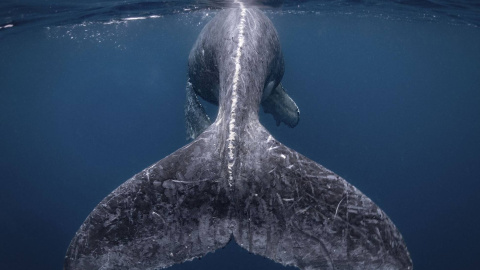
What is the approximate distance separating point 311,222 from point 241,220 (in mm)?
845

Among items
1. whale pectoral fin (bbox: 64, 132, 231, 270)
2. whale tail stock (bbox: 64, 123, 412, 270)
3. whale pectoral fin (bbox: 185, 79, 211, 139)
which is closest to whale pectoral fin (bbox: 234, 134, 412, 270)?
whale tail stock (bbox: 64, 123, 412, 270)

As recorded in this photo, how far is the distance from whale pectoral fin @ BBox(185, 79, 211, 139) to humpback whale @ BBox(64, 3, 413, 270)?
4.22 m

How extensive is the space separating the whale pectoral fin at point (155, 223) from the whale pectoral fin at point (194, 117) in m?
4.43

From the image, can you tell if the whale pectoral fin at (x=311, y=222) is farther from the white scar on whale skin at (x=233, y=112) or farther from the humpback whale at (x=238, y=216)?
the white scar on whale skin at (x=233, y=112)

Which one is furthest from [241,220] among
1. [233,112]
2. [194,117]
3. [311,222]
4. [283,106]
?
[283,106]

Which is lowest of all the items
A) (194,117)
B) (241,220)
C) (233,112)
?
(194,117)

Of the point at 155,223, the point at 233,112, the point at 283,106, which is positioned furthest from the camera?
the point at 283,106

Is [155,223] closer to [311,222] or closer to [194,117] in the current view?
[311,222]

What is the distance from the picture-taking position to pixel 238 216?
12.5 ft

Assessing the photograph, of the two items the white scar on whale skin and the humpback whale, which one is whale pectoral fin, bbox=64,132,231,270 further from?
the white scar on whale skin

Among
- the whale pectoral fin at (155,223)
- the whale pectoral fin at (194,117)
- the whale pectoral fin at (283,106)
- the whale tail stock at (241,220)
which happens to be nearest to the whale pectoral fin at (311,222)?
the whale tail stock at (241,220)

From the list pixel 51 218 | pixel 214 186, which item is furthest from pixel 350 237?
pixel 51 218

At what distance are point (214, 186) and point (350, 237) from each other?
1.70 metres

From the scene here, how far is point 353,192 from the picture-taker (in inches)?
143
